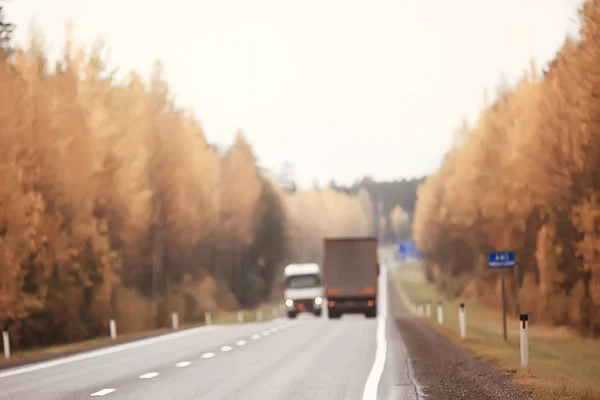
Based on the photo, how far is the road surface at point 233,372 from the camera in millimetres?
13977

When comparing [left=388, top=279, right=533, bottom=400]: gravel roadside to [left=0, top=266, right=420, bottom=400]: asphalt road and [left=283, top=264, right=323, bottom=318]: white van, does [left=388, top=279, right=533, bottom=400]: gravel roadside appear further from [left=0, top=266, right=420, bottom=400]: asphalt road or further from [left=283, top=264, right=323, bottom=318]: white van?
[left=283, top=264, right=323, bottom=318]: white van

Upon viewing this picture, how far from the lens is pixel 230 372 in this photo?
1727 centimetres

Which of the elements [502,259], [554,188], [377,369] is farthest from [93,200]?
[377,369]

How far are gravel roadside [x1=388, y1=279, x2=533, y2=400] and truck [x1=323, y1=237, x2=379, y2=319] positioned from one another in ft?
60.4

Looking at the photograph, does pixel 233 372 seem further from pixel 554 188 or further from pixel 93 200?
pixel 93 200

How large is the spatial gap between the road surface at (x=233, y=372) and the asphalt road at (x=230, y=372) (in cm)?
1

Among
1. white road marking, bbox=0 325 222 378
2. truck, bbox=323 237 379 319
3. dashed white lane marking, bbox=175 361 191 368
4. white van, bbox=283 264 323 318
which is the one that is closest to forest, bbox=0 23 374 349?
white road marking, bbox=0 325 222 378

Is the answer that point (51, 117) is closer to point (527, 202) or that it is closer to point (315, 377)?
point (527, 202)

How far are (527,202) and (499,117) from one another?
56.7 feet

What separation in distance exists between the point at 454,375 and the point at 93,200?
24547 millimetres

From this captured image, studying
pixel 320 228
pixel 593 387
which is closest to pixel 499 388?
pixel 593 387

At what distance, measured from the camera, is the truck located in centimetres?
4500

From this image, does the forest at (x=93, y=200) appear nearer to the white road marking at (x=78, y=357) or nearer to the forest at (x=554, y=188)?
the white road marking at (x=78, y=357)

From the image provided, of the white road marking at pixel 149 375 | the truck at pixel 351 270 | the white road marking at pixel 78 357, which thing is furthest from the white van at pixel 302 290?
the white road marking at pixel 149 375
